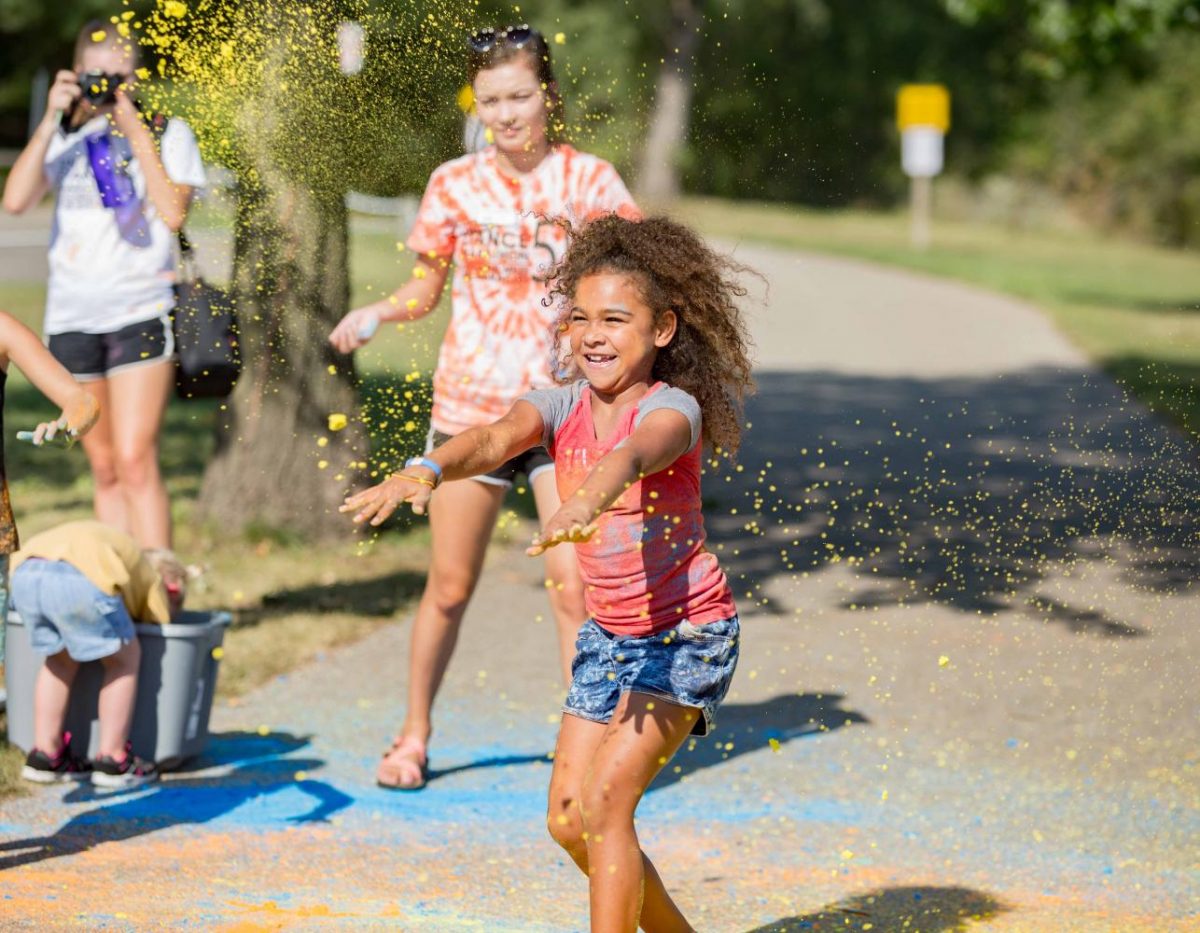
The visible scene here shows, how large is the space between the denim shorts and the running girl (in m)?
1.13

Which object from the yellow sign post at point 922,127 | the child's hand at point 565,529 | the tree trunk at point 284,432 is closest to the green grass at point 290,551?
the tree trunk at point 284,432

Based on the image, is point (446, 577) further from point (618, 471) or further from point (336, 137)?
point (618, 471)

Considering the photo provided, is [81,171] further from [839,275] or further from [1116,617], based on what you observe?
[839,275]

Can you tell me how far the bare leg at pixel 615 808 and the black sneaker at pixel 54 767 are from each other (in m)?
1.95

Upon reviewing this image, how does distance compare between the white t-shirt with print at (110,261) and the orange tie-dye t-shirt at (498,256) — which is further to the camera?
the white t-shirt with print at (110,261)

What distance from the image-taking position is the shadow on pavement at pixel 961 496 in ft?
19.7

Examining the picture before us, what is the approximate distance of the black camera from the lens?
5.83 m

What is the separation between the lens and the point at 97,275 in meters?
5.88

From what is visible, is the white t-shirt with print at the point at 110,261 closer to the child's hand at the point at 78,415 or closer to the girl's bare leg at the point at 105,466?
the girl's bare leg at the point at 105,466

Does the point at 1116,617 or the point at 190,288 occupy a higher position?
the point at 190,288

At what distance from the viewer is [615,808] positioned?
3352 millimetres

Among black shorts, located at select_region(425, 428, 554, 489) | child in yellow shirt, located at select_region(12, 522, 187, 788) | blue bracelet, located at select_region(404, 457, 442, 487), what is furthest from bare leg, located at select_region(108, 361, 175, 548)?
blue bracelet, located at select_region(404, 457, 442, 487)

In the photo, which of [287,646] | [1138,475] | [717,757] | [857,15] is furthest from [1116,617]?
[857,15]

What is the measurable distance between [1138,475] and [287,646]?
3098mm
